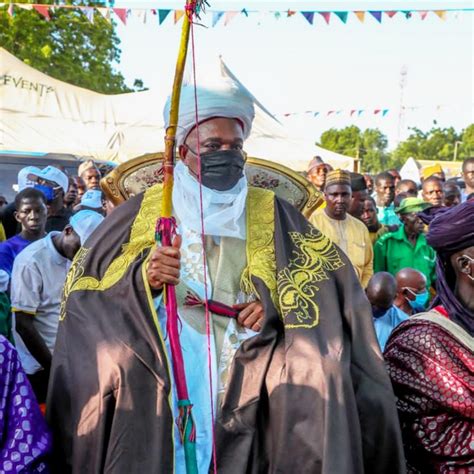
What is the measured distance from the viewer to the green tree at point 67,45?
22.8 m

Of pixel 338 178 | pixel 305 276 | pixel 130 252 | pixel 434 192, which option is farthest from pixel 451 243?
pixel 434 192

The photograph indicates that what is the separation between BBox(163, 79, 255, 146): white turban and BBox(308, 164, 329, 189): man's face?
6620mm

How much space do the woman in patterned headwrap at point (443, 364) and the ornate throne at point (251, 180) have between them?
0.64m

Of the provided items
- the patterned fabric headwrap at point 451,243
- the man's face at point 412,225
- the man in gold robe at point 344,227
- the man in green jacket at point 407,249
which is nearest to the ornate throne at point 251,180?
the patterned fabric headwrap at point 451,243

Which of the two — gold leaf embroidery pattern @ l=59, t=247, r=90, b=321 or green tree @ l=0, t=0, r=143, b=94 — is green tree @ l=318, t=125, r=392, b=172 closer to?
green tree @ l=0, t=0, r=143, b=94

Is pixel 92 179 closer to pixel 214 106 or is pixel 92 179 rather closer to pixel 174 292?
pixel 214 106

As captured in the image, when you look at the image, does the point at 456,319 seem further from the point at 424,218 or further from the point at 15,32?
the point at 15,32

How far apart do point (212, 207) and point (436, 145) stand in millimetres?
60762

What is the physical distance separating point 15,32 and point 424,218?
21.5 metres

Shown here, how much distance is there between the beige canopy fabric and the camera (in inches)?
681

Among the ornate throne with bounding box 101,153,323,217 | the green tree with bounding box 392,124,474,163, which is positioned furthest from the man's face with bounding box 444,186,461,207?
the green tree with bounding box 392,124,474,163

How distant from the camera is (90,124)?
1881 cm

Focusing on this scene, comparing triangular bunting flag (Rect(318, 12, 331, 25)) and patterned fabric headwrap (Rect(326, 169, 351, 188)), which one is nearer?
patterned fabric headwrap (Rect(326, 169, 351, 188))

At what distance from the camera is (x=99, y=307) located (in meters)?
2.84
